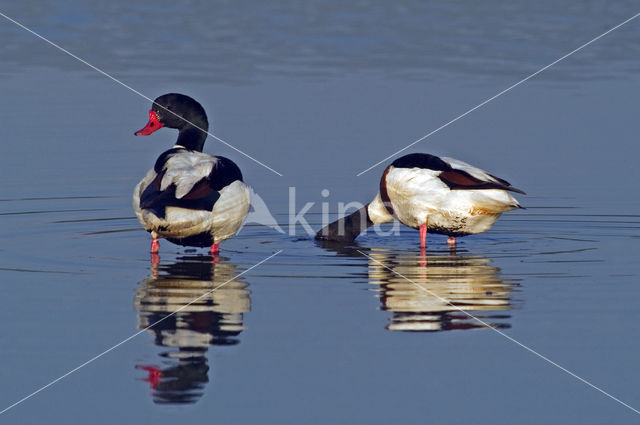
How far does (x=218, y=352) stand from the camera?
774 cm

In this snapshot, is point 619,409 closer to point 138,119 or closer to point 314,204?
point 314,204

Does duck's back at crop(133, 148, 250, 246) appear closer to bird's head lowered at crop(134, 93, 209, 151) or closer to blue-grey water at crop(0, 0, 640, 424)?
blue-grey water at crop(0, 0, 640, 424)

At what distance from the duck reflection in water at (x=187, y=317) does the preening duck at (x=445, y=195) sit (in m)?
2.11

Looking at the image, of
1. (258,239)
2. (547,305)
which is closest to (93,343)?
(547,305)

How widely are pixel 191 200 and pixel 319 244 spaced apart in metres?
2.19

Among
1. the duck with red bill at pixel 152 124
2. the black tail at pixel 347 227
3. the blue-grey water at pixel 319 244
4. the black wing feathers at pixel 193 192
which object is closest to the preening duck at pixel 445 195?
the blue-grey water at pixel 319 244

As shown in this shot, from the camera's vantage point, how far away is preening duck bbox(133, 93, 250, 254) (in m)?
10.7

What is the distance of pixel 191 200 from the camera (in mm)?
10766

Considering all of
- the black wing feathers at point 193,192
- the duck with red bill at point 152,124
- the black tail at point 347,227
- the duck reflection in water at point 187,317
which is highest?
the duck with red bill at point 152,124

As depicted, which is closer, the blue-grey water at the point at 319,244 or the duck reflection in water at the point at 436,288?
the blue-grey water at the point at 319,244

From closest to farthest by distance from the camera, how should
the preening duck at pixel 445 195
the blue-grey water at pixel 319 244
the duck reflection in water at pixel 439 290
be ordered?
the blue-grey water at pixel 319 244
the duck reflection in water at pixel 439 290
the preening duck at pixel 445 195

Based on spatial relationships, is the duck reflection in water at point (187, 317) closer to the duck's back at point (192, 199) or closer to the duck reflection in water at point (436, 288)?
the duck's back at point (192, 199)

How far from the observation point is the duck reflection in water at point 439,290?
861 cm

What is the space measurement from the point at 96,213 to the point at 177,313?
190 inches
